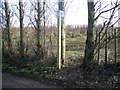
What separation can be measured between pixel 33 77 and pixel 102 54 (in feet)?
9.58

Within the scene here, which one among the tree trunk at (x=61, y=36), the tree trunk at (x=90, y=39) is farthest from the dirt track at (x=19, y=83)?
the tree trunk at (x=90, y=39)

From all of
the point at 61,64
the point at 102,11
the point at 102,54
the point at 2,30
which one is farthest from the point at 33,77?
the point at 2,30

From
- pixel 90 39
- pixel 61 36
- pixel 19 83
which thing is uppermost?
pixel 61 36

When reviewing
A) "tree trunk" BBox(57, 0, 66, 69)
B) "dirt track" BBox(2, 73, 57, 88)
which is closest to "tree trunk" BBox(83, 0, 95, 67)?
"tree trunk" BBox(57, 0, 66, 69)

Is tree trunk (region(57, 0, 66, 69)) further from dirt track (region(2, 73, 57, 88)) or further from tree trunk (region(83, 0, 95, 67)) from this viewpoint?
dirt track (region(2, 73, 57, 88))

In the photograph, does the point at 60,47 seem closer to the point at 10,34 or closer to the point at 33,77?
the point at 33,77

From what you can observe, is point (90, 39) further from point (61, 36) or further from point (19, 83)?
point (19, 83)

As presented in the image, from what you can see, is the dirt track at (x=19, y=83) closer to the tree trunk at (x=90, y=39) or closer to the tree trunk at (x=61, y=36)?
the tree trunk at (x=61, y=36)

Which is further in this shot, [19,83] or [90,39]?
[90,39]

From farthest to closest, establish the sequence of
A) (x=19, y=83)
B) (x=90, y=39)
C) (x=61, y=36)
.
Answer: (x=61, y=36) < (x=90, y=39) < (x=19, y=83)

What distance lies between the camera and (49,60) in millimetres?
13102

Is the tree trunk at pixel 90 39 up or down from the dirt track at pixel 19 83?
up

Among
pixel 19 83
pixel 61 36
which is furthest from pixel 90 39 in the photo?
pixel 19 83

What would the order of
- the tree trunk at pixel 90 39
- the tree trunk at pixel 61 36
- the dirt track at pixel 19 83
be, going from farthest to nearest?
the tree trunk at pixel 61 36, the tree trunk at pixel 90 39, the dirt track at pixel 19 83
